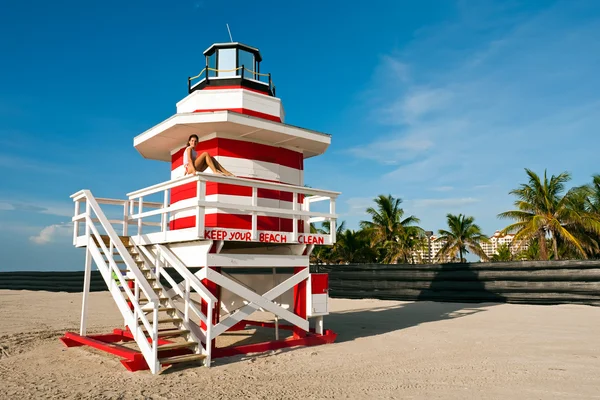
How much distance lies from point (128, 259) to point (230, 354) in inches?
87.6

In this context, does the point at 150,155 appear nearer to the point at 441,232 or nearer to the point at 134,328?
the point at 134,328

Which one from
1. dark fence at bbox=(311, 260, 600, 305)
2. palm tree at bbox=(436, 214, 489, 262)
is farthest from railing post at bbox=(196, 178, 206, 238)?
palm tree at bbox=(436, 214, 489, 262)

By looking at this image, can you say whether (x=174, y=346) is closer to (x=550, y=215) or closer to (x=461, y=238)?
(x=550, y=215)

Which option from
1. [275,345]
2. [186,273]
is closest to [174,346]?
[186,273]

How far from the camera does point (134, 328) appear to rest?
7.00 meters

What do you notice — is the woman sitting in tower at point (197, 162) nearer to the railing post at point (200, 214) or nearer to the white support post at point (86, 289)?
the railing post at point (200, 214)

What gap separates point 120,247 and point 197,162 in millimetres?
1883

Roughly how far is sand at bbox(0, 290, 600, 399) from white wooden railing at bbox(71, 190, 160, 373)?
472 mm

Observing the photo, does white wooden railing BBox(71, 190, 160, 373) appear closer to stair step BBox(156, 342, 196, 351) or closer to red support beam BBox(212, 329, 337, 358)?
stair step BBox(156, 342, 196, 351)

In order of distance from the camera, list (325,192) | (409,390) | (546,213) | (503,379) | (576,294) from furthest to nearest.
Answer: (546,213) < (576,294) < (325,192) < (503,379) < (409,390)

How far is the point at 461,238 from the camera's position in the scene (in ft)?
129

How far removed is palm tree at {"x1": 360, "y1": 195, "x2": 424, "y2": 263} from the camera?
38.5m

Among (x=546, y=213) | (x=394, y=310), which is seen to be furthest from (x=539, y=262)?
(x=546, y=213)

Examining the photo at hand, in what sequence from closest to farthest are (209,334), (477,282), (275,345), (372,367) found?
(372,367) → (209,334) → (275,345) → (477,282)
